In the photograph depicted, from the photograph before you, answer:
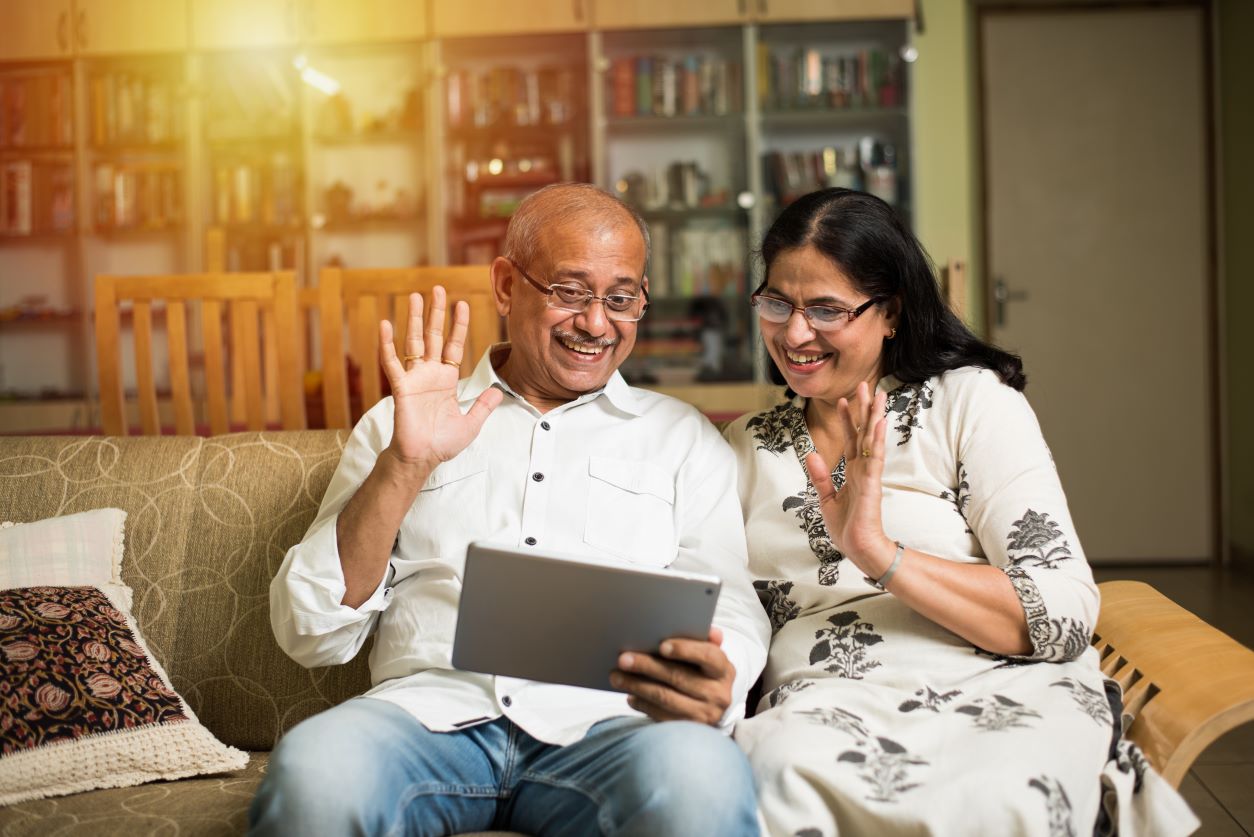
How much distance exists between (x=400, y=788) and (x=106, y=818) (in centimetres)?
39

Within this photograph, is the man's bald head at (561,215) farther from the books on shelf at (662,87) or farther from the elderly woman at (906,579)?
the books on shelf at (662,87)

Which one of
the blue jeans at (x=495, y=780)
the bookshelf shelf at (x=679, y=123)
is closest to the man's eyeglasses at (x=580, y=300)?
the blue jeans at (x=495, y=780)

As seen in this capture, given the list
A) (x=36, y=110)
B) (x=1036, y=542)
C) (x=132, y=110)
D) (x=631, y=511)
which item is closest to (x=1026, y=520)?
(x=1036, y=542)

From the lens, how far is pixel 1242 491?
14.9 feet

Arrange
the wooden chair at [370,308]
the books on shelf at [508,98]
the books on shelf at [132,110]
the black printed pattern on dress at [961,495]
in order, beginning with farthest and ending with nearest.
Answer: the books on shelf at [132,110] < the books on shelf at [508,98] < the wooden chair at [370,308] < the black printed pattern on dress at [961,495]

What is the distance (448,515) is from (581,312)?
35 cm

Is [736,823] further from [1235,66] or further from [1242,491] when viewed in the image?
[1235,66]

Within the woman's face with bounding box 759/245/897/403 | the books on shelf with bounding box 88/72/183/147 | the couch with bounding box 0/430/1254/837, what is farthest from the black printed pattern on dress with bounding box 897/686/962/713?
the books on shelf with bounding box 88/72/183/147

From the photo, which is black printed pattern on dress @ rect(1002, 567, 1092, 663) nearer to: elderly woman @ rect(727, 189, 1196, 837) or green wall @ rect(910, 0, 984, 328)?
elderly woman @ rect(727, 189, 1196, 837)

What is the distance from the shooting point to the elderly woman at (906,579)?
1226 mm

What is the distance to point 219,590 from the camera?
174 centimetres

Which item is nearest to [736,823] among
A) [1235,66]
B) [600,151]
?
[600,151]

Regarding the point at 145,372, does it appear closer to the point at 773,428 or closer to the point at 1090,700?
the point at 773,428

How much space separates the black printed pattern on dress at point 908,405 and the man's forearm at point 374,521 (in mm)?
663
